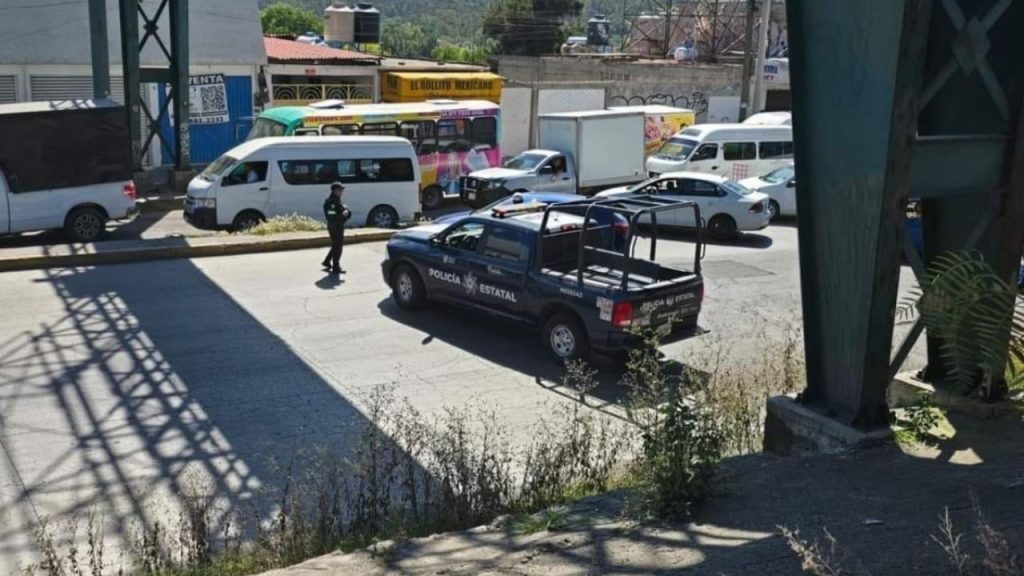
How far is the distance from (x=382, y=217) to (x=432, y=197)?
164 inches

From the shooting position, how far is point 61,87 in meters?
27.0

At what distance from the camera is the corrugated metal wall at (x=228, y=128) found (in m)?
28.8

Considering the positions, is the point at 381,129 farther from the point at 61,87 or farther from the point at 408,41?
the point at 408,41

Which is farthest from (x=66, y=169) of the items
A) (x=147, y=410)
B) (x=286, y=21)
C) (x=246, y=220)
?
(x=286, y=21)

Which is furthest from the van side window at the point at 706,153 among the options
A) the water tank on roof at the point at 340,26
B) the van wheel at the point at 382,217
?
the water tank on roof at the point at 340,26

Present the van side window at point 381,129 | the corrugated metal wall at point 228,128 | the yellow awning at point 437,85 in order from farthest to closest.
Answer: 1. the yellow awning at point 437,85
2. the corrugated metal wall at point 228,128
3. the van side window at point 381,129

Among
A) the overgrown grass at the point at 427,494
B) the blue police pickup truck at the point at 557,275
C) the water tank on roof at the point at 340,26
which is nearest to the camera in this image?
the overgrown grass at the point at 427,494

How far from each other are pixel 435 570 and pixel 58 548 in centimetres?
327

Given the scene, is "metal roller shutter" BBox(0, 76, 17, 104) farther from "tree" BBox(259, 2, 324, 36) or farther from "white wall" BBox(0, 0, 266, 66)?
"tree" BBox(259, 2, 324, 36)

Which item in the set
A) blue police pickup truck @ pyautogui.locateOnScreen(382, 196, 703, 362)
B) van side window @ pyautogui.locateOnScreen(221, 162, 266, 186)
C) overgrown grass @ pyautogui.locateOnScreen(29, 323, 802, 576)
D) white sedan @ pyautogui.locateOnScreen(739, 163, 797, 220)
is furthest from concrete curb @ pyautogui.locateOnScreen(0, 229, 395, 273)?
white sedan @ pyautogui.locateOnScreen(739, 163, 797, 220)

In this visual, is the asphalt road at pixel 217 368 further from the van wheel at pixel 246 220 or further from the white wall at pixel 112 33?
the white wall at pixel 112 33

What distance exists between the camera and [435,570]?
19.0 feet

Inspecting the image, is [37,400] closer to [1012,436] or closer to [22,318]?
[22,318]

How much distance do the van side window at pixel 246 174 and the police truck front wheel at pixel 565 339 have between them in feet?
32.4
